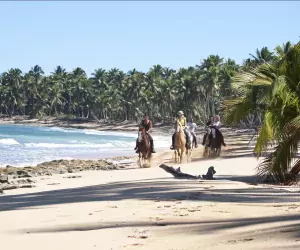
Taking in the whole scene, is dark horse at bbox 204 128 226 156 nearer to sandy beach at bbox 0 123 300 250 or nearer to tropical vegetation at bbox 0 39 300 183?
tropical vegetation at bbox 0 39 300 183

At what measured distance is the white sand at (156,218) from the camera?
6520 mm

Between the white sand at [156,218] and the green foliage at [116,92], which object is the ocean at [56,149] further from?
the green foliage at [116,92]

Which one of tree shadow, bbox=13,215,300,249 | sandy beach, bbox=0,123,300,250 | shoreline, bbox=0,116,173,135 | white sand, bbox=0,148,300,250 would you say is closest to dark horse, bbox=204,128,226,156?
sandy beach, bbox=0,123,300,250

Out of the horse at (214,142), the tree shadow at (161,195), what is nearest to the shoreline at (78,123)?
the horse at (214,142)

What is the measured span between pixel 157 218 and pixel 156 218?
2 centimetres

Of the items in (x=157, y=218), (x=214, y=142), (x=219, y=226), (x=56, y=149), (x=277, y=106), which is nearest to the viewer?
(x=219, y=226)

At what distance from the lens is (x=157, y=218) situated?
8312 millimetres

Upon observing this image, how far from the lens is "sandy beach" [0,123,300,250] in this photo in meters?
6.53

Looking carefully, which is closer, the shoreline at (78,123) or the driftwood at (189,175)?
the driftwood at (189,175)

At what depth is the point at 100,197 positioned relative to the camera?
1130 cm

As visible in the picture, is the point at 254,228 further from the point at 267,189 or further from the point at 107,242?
the point at 267,189

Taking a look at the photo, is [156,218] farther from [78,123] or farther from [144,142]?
[78,123]

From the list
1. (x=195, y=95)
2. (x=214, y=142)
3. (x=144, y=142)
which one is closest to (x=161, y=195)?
(x=144, y=142)

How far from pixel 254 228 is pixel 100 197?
16.6 feet
